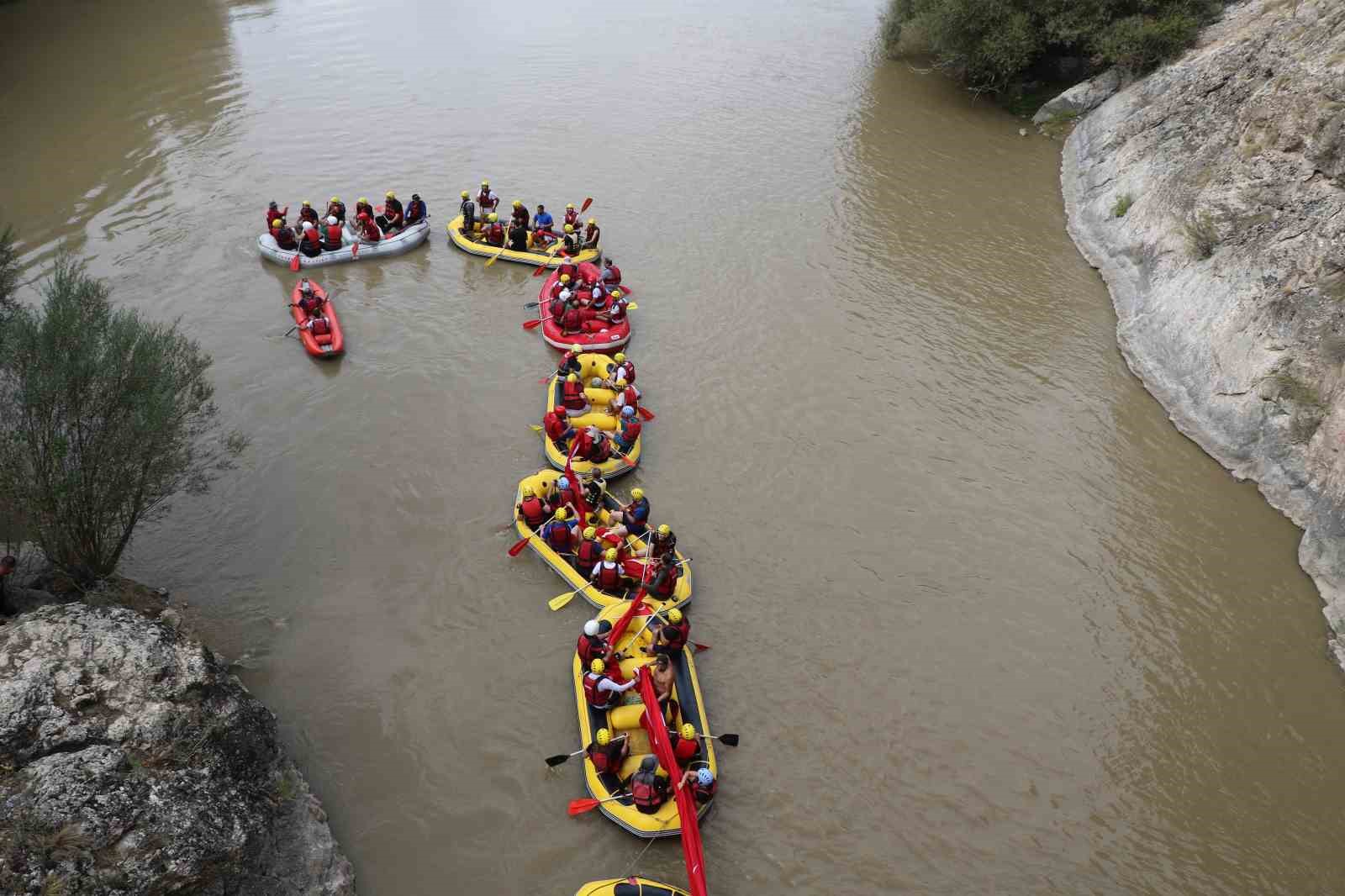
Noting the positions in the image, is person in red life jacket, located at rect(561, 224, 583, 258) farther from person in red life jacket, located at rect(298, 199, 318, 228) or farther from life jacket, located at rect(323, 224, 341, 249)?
person in red life jacket, located at rect(298, 199, 318, 228)

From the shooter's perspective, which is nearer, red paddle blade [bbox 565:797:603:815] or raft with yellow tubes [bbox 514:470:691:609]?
red paddle blade [bbox 565:797:603:815]

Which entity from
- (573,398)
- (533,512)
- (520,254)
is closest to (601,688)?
(533,512)

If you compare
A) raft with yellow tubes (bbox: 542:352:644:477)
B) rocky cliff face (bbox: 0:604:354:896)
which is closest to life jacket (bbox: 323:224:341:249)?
raft with yellow tubes (bbox: 542:352:644:477)

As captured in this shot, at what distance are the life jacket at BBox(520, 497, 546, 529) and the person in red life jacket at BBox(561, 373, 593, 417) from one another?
2.24m

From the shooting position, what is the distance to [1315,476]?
12.9 meters

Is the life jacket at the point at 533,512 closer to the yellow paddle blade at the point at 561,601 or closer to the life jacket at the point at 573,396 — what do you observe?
the yellow paddle blade at the point at 561,601

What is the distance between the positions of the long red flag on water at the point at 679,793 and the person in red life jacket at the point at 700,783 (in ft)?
0.27

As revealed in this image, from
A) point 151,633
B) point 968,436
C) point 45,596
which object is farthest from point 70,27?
point 968,436

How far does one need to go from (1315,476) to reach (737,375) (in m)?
9.35

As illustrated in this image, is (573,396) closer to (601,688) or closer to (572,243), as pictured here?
(601,688)

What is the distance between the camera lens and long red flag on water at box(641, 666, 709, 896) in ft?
27.5

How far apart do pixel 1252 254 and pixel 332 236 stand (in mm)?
18276

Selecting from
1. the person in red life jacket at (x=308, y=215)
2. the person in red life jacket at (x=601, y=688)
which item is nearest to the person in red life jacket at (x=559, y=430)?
the person in red life jacket at (x=601, y=688)

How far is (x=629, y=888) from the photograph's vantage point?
8.07 m
